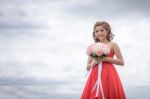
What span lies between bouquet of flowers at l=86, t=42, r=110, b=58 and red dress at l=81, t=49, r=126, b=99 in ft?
1.12

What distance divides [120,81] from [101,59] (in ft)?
2.57

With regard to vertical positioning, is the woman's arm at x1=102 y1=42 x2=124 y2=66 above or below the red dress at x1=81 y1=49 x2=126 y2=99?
above

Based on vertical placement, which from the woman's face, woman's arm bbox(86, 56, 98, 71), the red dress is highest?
the woman's face

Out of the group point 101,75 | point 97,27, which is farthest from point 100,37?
point 101,75

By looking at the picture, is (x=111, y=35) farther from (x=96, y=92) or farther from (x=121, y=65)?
(x=96, y=92)

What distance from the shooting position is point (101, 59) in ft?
38.4

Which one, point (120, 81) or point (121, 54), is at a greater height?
point (121, 54)

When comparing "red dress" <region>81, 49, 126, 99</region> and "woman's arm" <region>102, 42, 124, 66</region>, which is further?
"woman's arm" <region>102, 42, 124, 66</region>

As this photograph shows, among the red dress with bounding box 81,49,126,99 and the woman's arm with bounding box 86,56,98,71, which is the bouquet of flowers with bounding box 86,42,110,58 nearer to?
the woman's arm with bounding box 86,56,98,71

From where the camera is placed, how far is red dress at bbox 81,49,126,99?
11586mm

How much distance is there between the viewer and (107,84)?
38.3 feet

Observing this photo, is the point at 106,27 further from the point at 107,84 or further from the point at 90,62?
the point at 107,84

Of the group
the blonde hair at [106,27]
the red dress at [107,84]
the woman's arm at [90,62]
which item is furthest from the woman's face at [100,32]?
the woman's arm at [90,62]

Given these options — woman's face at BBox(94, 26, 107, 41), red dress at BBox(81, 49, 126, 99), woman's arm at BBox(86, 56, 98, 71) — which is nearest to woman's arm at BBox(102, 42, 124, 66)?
red dress at BBox(81, 49, 126, 99)
